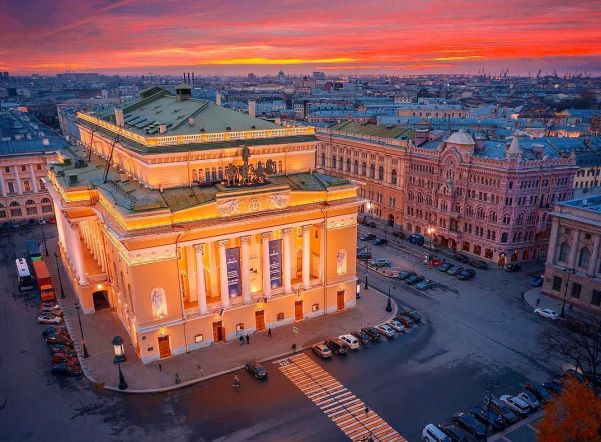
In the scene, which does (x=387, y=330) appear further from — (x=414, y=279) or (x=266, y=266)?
(x=414, y=279)

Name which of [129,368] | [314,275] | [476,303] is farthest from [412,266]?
[129,368]

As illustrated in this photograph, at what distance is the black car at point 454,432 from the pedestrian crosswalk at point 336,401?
13.4ft

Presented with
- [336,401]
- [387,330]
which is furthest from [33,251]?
[336,401]

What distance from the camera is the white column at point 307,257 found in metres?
65.6

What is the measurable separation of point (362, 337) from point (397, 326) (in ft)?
18.4

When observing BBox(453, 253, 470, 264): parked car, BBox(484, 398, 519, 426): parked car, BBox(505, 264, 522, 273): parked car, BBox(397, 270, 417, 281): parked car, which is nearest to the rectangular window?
BBox(505, 264, 522, 273): parked car

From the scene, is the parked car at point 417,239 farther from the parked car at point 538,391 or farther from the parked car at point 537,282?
the parked car at point 538,391

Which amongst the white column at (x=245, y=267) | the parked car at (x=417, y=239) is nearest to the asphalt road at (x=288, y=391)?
the white column at (x=245, y=267)

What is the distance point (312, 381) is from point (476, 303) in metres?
31.5

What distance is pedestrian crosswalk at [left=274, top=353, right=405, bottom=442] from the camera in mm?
46375

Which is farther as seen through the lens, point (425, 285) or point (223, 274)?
point (425, 285)

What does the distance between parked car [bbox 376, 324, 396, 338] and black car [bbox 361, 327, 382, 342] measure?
0.55 meters

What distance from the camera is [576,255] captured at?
70.4 m

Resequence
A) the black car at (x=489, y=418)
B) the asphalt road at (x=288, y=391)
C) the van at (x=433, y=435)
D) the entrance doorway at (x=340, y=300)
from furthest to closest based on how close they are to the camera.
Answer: the entrance doorway at (x=340, y=300)
the asphalt road at (x=288, y=391)
the black car at (x=489, y=418)
the van at (x=433, y=435)
